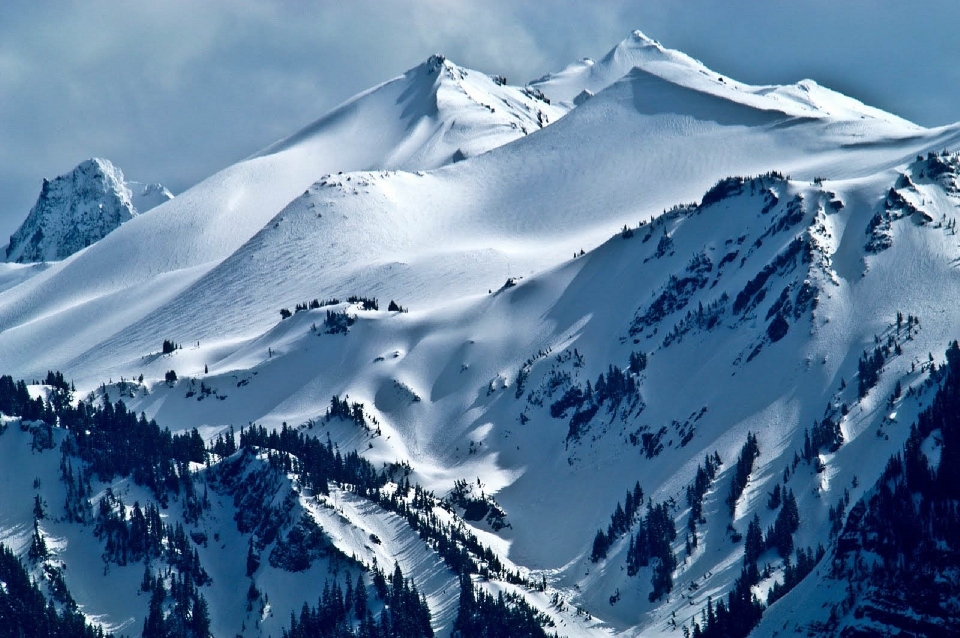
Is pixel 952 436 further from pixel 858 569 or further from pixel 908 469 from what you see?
pixel 858 569

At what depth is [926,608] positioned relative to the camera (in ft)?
586

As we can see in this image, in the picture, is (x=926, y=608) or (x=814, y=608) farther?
(x=814, y=608)

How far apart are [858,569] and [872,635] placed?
336 inches

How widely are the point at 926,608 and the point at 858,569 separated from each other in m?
9.82

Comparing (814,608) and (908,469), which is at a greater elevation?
(908,469)

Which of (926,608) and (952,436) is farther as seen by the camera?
(952,436)

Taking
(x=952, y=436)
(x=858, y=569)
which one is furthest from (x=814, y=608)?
(x=952, y=436)

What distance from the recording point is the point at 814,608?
191 meters

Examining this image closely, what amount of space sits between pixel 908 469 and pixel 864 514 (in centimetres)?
731

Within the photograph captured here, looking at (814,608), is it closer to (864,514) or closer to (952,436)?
(864,514)

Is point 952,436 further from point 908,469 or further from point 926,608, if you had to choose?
point 926,608

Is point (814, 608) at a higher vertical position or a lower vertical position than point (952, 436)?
lower

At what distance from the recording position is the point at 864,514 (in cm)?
18938

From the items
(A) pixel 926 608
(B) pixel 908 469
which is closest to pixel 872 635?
(A) pixel 926 608
